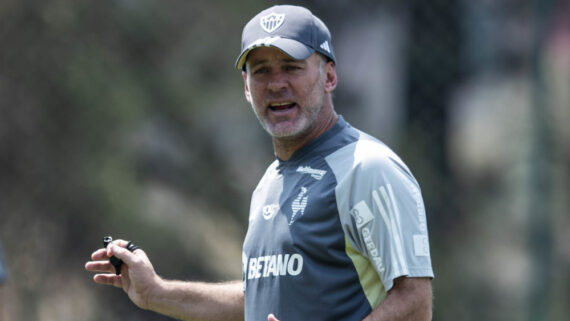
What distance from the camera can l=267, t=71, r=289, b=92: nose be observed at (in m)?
2.99

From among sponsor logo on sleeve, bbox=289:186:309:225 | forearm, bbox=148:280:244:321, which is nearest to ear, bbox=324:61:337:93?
sponsor logo on sleeve, bbox=289:186:309:225

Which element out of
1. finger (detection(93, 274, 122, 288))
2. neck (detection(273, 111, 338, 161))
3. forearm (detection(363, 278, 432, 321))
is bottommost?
forearm (detection(363, 278, 432, 321))

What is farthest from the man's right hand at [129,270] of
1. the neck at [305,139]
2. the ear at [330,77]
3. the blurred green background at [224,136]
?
the blurred green background at [224,136]

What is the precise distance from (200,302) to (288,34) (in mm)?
996

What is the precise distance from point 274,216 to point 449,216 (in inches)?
108

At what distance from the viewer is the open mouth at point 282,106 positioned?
9.87ft

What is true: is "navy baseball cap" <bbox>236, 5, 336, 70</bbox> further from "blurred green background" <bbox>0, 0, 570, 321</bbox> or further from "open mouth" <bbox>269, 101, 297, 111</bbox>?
"blurred green background" <bbox>0, 0, 570, 321</bbox>

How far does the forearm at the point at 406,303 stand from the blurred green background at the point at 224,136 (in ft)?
8.82

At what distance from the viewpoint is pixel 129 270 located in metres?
3.14

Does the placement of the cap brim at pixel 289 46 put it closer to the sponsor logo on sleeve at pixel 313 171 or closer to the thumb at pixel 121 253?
the sponsor logo on sleeve at pixel 313 171

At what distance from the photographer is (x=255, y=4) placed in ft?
24.7

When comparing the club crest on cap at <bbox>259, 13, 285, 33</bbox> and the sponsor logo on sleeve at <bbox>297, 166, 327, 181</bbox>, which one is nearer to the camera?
the sponsor logo on sleeve at <bbox>297, 166, 327, 181</bbox>

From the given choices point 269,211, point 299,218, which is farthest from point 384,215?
point 269,211

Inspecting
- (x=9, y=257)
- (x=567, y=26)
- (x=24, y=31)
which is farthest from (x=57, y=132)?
(x=567, y=26)
